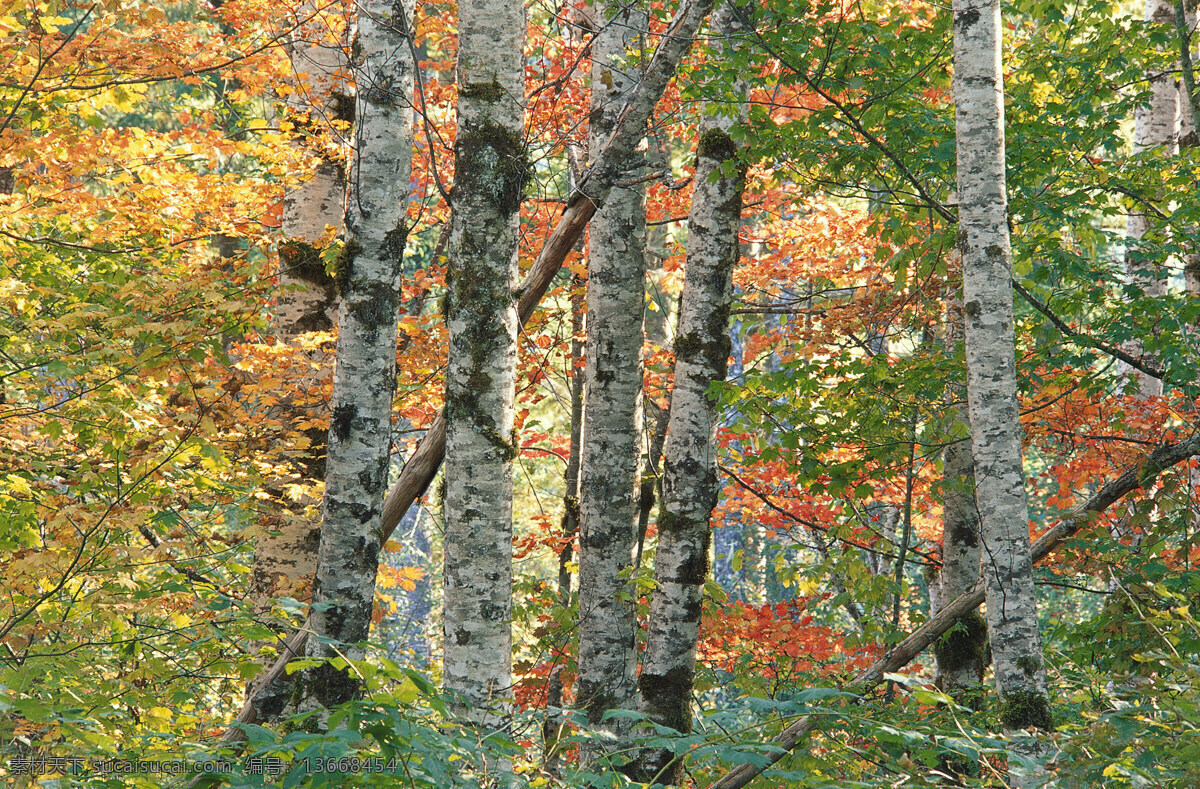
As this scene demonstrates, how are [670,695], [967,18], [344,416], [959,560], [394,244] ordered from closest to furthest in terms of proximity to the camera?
[967,18] < [344,416] < [394,244] < [670,695] < [959,560]

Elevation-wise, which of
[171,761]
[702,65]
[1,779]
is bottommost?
[1,779]

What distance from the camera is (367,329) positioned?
4.27 meters

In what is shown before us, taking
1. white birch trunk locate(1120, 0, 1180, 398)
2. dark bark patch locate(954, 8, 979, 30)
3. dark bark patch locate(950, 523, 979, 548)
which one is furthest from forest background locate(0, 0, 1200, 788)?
dark bark patch locate(954, 8, 979, 30)

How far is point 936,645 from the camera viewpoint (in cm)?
614

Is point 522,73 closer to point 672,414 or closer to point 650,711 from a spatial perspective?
point 672,414

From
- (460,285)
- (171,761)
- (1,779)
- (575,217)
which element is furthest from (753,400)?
(1,779)

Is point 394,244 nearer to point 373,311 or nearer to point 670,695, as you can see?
point 373,311

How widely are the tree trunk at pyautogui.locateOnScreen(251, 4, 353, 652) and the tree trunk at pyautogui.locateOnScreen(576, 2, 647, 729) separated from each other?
6.60ft

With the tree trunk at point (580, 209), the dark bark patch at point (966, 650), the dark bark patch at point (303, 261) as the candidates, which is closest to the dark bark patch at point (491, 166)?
the tree trunk at point (580, 209)

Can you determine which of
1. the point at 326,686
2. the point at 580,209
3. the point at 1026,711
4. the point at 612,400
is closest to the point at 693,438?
the point at 612,400

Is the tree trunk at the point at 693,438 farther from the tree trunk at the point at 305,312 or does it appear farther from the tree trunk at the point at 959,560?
the tree trunk at the point at 305,312

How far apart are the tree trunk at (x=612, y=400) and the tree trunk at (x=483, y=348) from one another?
1.58m

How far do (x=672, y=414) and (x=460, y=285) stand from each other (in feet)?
6.57

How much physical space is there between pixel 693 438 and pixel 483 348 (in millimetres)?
1881
